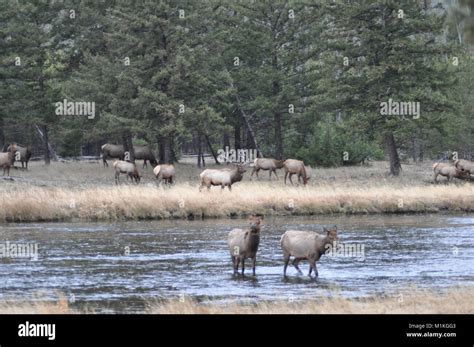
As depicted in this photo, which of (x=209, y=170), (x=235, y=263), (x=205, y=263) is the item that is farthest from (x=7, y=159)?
(x=235, y=263)

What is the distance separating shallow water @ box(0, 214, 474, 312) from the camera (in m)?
22.3

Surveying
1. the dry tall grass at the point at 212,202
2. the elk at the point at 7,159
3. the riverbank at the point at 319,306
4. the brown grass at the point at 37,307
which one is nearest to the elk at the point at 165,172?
the dry tall grass at the point at 212,202

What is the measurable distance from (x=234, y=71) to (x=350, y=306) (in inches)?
2004

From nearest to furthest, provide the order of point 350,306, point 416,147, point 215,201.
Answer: point 350,306 < point 215,201 < point 416,147

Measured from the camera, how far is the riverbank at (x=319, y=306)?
17991 millimetres

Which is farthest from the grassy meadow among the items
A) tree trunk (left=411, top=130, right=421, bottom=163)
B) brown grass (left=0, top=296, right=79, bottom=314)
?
tree trunk (left=411, top=130, right=421, bottom=163)

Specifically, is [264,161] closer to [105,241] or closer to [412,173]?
[412,173]

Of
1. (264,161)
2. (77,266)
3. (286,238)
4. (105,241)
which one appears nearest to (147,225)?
(105,241)

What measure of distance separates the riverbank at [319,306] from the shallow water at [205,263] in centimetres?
97

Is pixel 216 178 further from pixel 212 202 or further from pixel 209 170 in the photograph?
pixel 212 202

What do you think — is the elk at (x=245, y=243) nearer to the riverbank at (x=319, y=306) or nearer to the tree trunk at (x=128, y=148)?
the riverbank at (x=319, y=306)

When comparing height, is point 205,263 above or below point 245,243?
below

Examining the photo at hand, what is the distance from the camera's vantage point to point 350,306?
18.5m
